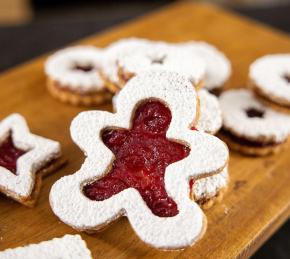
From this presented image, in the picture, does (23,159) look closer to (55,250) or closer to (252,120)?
(55,250)

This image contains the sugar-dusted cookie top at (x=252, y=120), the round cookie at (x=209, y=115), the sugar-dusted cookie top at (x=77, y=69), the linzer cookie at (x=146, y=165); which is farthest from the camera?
the sugar-dusted cookie top at (x=77, y=69)

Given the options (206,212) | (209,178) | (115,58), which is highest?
(115,58)

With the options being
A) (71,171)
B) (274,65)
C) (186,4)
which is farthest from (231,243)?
(186,4)

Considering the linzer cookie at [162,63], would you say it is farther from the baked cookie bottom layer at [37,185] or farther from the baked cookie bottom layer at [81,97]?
the baked cookie bottom layer at [37,185]

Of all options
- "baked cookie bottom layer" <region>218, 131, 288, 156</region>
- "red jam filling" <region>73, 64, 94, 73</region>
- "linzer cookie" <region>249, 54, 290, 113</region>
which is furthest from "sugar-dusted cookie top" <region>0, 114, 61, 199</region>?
"linzer cookie" <region>249, 54, 290, 113</region>

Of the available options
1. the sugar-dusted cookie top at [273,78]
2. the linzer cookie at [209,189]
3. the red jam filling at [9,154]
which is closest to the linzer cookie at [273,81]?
the sugar-dusted cookie top at [273,78]

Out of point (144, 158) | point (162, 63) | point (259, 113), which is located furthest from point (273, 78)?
point (144, 158)
